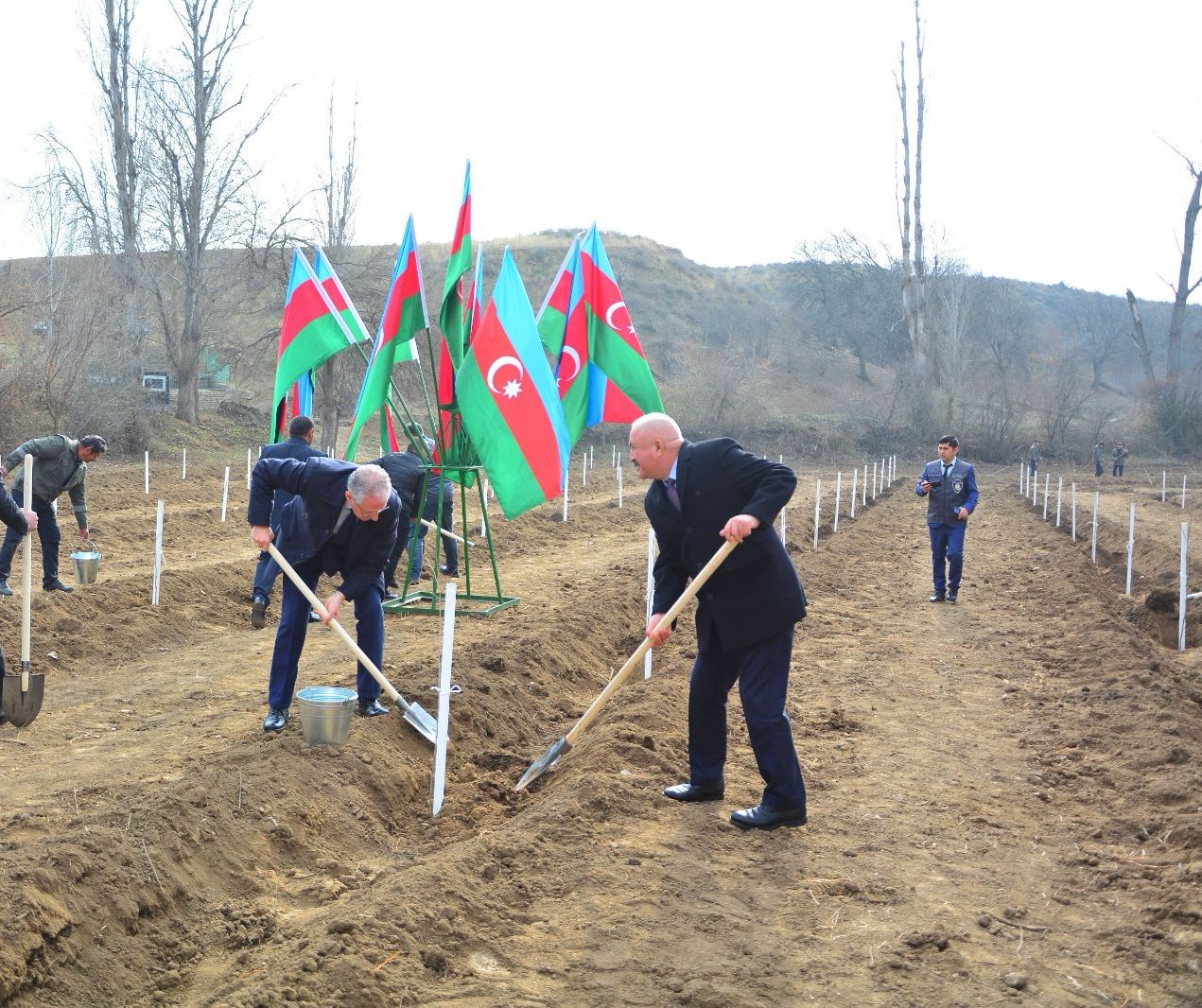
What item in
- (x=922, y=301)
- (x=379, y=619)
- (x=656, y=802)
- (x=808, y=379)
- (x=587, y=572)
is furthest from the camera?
(x=808, y=379)

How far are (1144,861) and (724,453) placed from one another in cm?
252

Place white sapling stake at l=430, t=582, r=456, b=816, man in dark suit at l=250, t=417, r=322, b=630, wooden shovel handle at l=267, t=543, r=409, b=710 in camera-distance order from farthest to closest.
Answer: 1. man in dark suit at l=250, t=417, r=322, b=630
2. wooden shovel handle at l=267, t=543, r=409, b=710
3. white sapling stake at l=430, t=582, r=456, b=816

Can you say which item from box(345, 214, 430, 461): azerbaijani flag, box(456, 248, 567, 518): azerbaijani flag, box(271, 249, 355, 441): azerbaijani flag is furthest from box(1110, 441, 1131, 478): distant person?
box(271, 249, 355, 441): azerbaijani flag

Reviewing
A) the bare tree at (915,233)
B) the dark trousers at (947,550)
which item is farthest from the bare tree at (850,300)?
the dark trousers at (947,550)

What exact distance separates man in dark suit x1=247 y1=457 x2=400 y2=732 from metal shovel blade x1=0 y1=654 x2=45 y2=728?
5.46ft

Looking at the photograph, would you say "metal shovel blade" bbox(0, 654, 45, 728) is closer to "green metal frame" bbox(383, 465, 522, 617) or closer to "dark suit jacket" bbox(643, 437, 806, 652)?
"green metal frame" bbox(383, 465, 522, 617)

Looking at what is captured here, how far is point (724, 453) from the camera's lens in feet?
16.2

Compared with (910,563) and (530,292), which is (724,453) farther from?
(530,292)

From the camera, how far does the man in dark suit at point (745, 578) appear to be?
16.0ft

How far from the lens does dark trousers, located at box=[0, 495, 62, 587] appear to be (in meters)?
10.5

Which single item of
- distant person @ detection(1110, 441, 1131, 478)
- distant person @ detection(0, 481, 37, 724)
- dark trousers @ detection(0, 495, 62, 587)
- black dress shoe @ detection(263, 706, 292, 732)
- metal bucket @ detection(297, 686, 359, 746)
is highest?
distant person @ detection(1110, 441, 1131, 478)

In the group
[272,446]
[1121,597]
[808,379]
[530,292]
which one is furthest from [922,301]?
[272,446]

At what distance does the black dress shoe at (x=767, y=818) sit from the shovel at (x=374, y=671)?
62.2 inches

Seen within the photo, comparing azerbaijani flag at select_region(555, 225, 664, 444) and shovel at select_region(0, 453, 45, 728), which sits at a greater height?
azerbaijani flag at select_region(555, 225, 664, 444)
